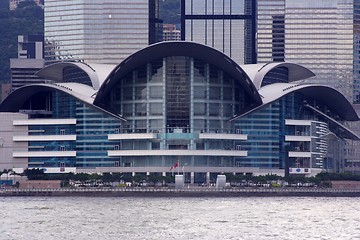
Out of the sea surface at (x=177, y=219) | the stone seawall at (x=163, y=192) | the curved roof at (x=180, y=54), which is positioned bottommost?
the sea surface at (x=177, y=219)

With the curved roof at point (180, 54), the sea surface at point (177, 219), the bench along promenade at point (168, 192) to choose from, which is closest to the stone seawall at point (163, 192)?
the bench along promenade at point (168, 192)

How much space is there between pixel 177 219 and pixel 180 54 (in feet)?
251

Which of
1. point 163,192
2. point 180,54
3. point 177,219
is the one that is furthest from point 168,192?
point 177,219

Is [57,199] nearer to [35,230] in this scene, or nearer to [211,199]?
[211,199]

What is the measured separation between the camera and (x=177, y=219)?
125 meters

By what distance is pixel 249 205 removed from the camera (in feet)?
493

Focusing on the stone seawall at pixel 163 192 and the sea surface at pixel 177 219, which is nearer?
the sea surface at pixel 177 219

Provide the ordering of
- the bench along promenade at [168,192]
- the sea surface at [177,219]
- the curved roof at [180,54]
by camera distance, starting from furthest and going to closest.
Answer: the curved roof at [180,54], the bench along promenade at [168,192], the sea surface at [177,219]

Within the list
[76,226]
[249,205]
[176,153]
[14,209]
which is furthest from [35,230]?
[176,153]

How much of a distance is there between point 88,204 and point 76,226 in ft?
110

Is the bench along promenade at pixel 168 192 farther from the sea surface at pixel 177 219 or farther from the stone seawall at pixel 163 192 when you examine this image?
the sea surface at pixel 177 219

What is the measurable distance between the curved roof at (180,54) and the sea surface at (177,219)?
1371 inches

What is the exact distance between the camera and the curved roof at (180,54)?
637 ft

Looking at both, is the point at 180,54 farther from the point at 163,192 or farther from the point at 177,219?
the point at 177,219
